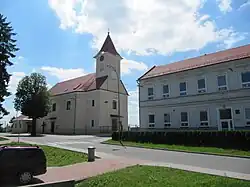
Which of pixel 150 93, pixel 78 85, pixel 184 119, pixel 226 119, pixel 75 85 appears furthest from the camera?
pixel 75 85

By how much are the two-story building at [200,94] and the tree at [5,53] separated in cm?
1819

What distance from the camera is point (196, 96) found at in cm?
3019

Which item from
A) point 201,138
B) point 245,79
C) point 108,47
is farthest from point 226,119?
point 108,47

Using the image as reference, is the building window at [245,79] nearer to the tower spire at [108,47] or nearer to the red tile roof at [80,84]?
the red tile roof at [80,84]

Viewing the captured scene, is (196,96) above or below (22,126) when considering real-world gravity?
above

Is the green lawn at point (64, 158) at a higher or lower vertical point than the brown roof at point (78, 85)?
lower

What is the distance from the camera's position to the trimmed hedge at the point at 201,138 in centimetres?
2030

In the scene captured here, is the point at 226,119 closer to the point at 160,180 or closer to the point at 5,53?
the point at 160,180

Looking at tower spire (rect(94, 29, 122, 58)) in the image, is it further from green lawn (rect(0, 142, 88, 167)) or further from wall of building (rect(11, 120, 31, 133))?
green lawn (rect(0, 142, 88, 167))

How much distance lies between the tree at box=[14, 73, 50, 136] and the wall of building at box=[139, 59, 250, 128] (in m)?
23.7

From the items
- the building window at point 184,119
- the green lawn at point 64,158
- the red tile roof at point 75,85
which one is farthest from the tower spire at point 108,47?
the green lawn at point 64,158

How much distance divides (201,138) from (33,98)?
121 feet

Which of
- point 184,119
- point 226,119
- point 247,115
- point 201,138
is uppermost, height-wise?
point 247,115

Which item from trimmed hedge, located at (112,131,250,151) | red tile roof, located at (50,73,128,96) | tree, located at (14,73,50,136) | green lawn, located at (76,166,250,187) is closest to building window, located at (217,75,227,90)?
trimmed hedge, located at (112,131,250,151)
